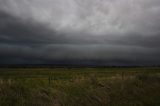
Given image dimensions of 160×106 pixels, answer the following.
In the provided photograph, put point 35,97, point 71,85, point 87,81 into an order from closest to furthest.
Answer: point 35,97
point 71,85
point 87,81

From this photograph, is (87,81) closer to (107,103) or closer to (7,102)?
(107,103)

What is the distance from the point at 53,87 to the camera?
1622 cm

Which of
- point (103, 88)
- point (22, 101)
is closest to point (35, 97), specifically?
point (22, 101)

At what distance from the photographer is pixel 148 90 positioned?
20.1 meters

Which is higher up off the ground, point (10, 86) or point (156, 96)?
point (10, 86)

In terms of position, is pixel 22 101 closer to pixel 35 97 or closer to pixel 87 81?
pixel 35 97

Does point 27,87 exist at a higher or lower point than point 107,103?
higher

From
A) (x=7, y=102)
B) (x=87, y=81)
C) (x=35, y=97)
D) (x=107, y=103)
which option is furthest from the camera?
(x=87, y=81)

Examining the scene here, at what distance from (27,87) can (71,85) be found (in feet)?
12.4

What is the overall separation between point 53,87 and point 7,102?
399 cm

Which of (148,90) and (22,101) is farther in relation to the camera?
(148,90)

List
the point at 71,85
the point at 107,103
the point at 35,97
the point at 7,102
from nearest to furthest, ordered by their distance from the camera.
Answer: the point at 7,102
the point at 35,97
the point at 107,103
the point at 71,85

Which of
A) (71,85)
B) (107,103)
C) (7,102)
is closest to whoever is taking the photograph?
(7,102)

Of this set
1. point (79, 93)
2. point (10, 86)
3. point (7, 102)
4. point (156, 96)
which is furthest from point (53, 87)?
point (156, 96)
